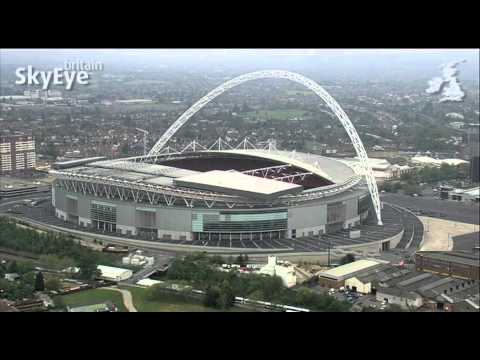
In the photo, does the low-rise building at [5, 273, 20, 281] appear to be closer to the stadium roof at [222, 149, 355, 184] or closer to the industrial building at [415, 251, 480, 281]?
the industrial building at [415, 251, 480, 281]

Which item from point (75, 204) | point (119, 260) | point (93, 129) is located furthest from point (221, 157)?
point (93, 129)

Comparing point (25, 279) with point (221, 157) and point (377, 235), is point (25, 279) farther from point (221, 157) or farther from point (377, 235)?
point (221, 157)

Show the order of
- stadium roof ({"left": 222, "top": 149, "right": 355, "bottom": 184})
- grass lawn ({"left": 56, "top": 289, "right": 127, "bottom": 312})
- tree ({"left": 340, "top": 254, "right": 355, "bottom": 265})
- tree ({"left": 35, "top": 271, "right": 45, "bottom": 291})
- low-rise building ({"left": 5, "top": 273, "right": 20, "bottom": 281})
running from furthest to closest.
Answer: stadium roof ({"left": 222, "top": 149, "right": 355, "bottom": 184})
tree ({"left": 340, "top": 254, "right": 355, "bottom": 265})
low-rise building ({"left": 5, "top": 273, "right": 20, "bottom": 281})
tree ({"left": 35, "top": 271, "right": 45, "bottom": 291})
grass lawn ({"left": 56, "top": 289, "right": 127, "bottom": 312})

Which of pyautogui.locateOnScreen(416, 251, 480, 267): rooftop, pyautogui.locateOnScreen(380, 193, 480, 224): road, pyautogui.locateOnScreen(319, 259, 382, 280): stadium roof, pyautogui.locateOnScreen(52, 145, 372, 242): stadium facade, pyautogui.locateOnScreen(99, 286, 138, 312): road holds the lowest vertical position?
pyautogui.locateOnScreen(99, 286, 138, 312): road

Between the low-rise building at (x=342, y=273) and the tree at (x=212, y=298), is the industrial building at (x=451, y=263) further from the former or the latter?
the tree at (x=212, y=298)

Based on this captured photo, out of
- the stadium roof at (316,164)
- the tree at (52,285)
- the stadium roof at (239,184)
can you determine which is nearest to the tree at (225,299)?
the tree at (52,285)

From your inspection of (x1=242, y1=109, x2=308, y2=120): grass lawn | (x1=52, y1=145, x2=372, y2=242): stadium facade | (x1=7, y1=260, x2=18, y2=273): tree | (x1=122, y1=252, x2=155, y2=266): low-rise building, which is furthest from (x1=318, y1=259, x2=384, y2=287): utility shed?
(x1=242, y1=109, x2=308, y2=120): grass lawn
